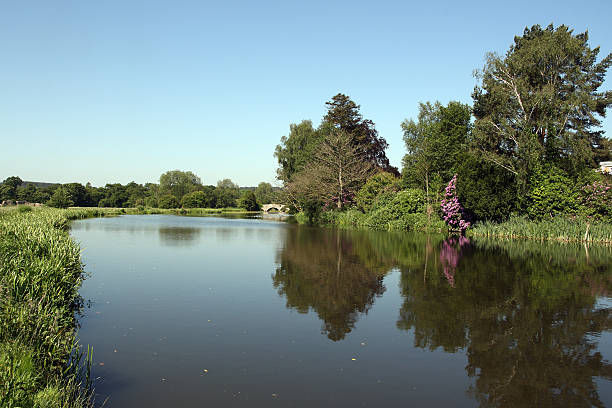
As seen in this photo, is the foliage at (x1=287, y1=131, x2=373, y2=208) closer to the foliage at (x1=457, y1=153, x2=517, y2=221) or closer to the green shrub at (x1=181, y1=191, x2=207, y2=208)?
the foliage at (x1=457, y1=153, x2=517, y2=221)

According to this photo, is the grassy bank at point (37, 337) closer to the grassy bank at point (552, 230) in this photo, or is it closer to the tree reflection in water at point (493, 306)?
the tree reflection in water at point (493, 306)

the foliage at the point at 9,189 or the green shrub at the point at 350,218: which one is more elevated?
the foliage at the point at 9,189

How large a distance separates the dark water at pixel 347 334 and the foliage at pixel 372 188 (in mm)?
26533

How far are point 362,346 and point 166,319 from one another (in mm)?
4276

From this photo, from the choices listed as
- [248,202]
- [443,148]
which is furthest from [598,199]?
[248,202]

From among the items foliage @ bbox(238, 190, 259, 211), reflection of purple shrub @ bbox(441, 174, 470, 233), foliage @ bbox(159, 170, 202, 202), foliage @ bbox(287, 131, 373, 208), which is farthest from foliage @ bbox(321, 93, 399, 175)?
foliage @ bbox(159, 170, 202, 202)

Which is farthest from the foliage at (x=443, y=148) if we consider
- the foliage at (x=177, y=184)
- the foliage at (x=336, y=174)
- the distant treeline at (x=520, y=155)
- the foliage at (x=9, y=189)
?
the foliage at (x=9, y=189)

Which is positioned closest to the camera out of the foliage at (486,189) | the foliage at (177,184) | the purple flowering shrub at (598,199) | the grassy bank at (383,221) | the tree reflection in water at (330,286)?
the tree reflection in water at (330,286)

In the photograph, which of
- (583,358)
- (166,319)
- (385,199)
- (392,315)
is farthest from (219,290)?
(385,199)

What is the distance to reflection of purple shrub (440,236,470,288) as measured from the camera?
48.6 feet

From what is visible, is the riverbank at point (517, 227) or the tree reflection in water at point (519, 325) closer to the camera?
the tree reflection in water at point (519, 325)

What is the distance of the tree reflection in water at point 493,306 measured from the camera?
627cm

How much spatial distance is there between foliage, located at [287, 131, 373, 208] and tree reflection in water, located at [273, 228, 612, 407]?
25.7 m

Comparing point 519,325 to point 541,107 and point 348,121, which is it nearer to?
point 541,107
